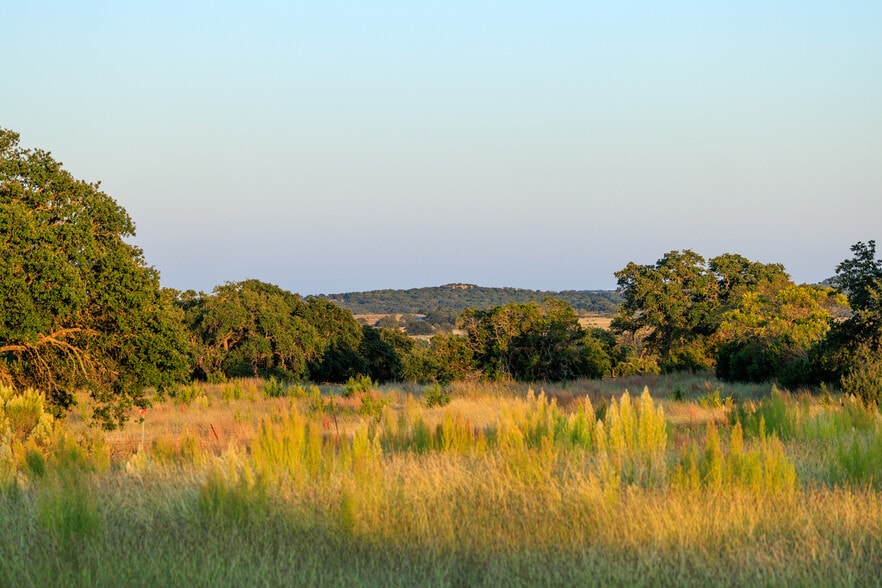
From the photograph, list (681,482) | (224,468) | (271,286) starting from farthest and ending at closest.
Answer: (271,286), (224,468), (681,482)

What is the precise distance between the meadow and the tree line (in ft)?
16.3

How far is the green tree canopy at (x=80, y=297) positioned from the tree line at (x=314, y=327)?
1.0 inches

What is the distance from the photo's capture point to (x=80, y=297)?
37.8 feet

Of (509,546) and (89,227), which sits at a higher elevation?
(89,227)

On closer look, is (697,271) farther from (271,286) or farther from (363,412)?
(363,412)

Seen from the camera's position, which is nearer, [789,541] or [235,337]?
[789,541]

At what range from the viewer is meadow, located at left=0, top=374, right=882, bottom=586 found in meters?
4.00

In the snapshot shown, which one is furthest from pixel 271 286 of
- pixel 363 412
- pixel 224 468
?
pixel 224 468

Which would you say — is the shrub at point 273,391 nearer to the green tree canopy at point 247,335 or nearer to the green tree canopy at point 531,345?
the green tree canopy at point 531,345

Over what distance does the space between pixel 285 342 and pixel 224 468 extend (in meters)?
25.9

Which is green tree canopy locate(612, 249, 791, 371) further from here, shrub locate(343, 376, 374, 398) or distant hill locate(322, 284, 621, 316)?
distant hill locate(322, 284, 621, 316)

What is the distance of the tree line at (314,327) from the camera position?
12047 mm

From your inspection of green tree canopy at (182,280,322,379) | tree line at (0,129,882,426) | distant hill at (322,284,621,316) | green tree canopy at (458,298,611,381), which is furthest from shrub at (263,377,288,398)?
distant hill at (322,284,621,316)

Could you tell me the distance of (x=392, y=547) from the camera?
177 inches
